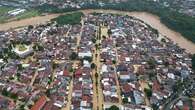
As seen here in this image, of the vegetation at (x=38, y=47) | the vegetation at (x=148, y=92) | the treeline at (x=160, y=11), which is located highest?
the treeline at (x=160, y=11)

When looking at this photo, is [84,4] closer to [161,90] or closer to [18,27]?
[18,27]

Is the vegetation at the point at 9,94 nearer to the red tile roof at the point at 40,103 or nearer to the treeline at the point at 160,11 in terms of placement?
the red tile roof at the point at 40,103

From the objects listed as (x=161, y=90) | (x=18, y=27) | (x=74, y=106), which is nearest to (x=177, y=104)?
(x=161, y=90)

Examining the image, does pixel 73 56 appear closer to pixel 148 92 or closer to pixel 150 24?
pixel 148 92

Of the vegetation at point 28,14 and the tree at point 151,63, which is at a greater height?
the vegetation at point 28,14

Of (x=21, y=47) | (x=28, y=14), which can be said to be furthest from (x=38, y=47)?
(x=28, y=14)

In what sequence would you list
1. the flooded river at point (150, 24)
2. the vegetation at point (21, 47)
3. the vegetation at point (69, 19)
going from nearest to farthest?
the vegetation at point (21, 47)
the flooded river at point (150, 24)
the vegetation at point (69, 19)

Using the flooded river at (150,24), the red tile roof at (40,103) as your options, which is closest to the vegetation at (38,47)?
the flooded river at (150,24)
